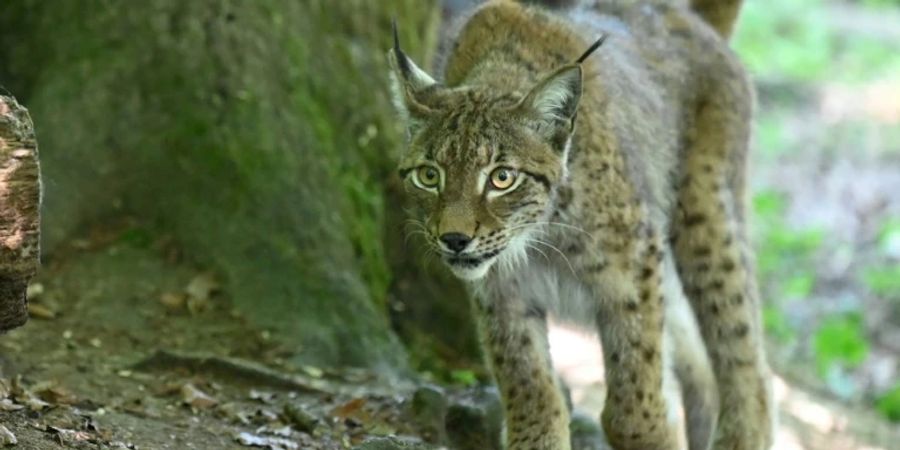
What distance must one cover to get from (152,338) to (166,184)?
2.96 ft

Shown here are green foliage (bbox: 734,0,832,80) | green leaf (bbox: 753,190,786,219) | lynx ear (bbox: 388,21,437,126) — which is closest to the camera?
lynx ear (bbox: 388,21,437,126)

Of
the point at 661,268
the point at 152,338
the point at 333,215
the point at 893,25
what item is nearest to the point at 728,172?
the point at 661,268

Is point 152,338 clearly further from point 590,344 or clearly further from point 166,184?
point 590,344

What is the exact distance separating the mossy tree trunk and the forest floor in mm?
166

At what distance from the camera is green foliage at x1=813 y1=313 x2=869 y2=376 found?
10156mm

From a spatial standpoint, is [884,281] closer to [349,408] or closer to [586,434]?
[586,434]

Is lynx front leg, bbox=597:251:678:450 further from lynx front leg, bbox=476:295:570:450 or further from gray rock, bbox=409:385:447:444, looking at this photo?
gray rock, bbox=409:385:447:444

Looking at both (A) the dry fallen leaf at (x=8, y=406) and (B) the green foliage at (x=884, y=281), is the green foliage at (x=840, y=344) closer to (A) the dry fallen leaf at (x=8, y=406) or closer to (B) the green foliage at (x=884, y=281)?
(B) the green foliage at (x=884, y=281)

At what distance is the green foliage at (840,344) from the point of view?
10156 mm

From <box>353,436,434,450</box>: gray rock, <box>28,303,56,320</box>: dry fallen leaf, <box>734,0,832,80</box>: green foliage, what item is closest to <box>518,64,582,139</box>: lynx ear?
<box>353,436,434,450</box>: gray rock

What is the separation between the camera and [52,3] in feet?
23.8

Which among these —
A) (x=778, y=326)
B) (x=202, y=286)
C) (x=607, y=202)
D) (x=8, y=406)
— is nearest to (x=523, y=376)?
(x=607, y=202)

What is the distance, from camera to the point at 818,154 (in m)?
15.0

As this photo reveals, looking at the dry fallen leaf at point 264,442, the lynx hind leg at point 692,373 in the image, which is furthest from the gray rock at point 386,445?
the lynx hind leg at point 692,373
